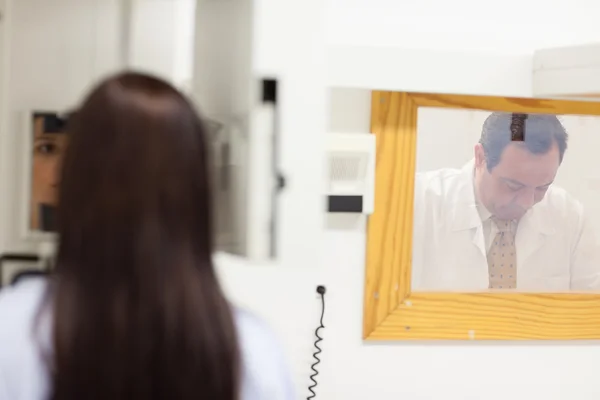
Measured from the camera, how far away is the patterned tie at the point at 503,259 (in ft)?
5.27

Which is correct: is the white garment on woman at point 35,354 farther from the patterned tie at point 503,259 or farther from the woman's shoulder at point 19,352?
the patterned tie at point 503,259

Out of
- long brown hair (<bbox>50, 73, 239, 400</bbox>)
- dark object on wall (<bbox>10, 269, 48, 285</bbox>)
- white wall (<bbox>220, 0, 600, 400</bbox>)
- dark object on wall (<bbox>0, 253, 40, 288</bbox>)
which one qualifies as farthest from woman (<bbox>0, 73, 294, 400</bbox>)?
white wall (<bbox>220, 0, 600, 400</bbox>)

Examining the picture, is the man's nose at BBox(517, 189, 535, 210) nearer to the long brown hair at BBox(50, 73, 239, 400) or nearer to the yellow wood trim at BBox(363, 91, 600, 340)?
the yellow wood trim at BBox(363, 91, 600, 340)

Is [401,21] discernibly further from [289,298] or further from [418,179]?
[289,298]

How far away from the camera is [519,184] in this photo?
1626 millimetres

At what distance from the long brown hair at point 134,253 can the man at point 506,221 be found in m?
0.89

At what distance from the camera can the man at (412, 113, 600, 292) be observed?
1576 mm

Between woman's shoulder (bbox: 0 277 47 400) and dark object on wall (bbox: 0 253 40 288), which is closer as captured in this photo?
woman's shoulder (bbox: 0 277 47 400)

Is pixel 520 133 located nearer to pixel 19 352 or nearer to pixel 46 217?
pixel 46 217

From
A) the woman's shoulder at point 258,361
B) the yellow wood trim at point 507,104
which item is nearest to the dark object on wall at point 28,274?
the woman's shoulder at point 258,361

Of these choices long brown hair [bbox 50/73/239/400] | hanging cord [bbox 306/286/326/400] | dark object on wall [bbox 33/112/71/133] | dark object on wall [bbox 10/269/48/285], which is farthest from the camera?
hanging cord [bbox 306/286/326/400]

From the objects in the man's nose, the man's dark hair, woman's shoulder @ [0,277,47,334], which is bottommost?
woman's shoulder @ [0,277,47,334]

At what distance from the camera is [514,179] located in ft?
5.32

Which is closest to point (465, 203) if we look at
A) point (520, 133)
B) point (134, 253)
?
point (520, 133)
